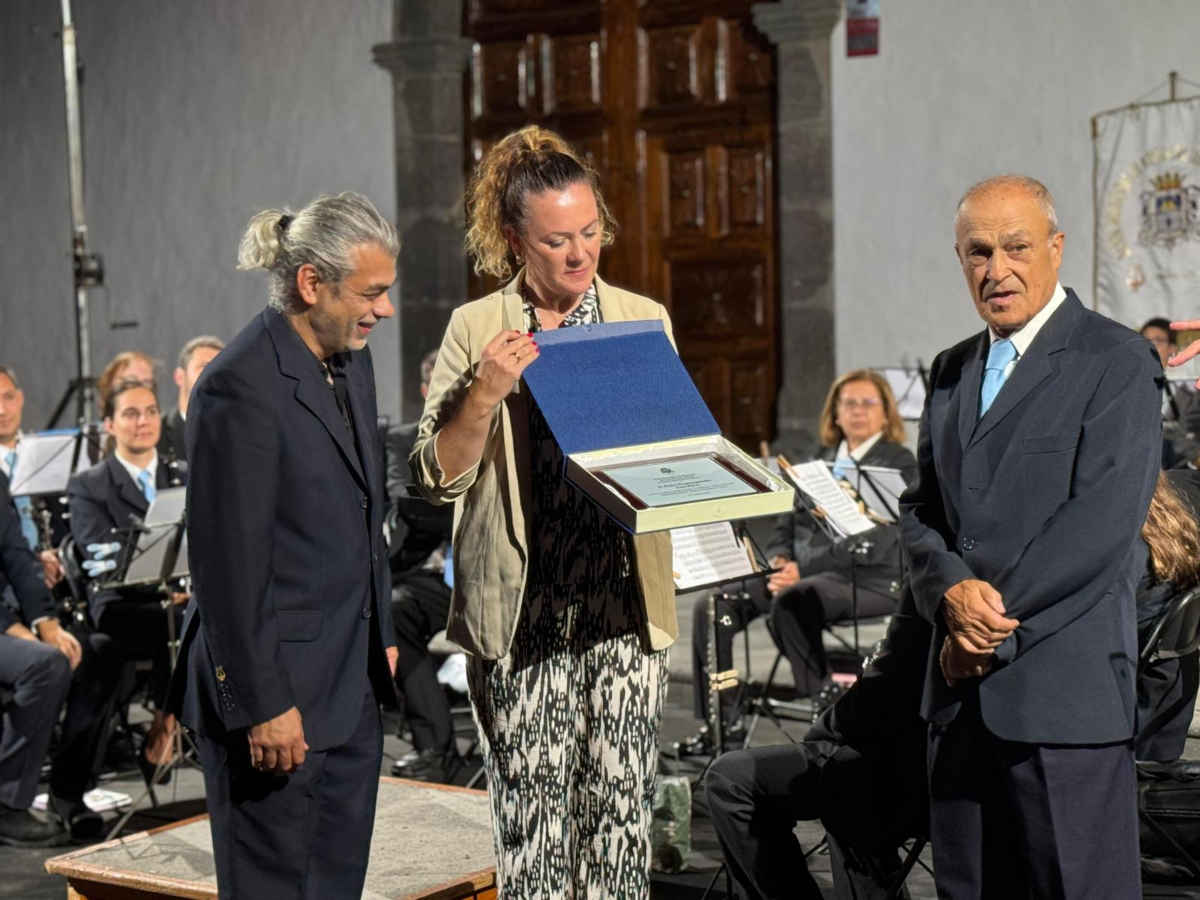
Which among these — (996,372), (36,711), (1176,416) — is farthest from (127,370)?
(996,372)

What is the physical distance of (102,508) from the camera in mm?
6031

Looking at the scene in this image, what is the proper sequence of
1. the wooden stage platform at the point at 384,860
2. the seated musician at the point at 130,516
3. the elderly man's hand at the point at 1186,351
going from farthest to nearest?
the seated musician at the point at 130,516, the wooden stage platform at the point at 384,860, the elderly man's hand at the point at 1186,351

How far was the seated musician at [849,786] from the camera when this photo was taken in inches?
125

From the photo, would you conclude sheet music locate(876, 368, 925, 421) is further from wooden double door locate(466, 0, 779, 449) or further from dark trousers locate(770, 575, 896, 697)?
dark trousers locate(770, 575, 896, 697)

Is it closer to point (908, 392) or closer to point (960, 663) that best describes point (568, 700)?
point (960, 663)

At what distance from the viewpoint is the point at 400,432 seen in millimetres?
6867

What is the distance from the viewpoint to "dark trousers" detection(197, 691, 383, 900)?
2.52 metres

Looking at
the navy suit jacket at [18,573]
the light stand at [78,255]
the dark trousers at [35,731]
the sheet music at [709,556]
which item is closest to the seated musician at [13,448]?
the navy suit jacket at [18,573]

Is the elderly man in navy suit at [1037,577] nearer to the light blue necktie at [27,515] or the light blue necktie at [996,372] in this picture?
the light blue necktie at [996,372]

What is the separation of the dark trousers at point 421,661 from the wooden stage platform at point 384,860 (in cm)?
155

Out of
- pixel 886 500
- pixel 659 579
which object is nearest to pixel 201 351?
pixel 886 500

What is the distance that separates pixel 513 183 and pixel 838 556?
4.01 meters

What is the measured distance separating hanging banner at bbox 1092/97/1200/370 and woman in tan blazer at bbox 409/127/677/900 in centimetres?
655

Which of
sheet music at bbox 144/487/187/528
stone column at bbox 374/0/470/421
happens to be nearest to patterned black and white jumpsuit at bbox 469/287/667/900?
sheet music at bbox 144/487/187/528
